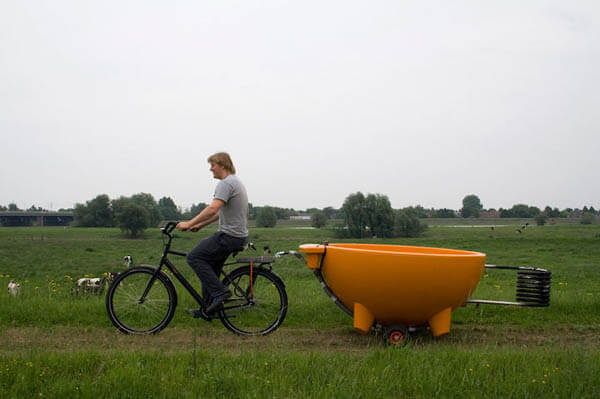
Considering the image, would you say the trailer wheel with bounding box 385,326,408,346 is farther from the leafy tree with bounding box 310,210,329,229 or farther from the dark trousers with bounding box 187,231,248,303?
the leafy tree with bounding box 310,210,329,229

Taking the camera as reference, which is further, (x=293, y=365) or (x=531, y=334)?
(x=531, y=334)

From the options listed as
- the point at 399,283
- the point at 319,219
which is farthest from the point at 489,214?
the point at 399,283

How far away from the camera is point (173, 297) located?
580cm

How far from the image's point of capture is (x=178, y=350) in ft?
15.4

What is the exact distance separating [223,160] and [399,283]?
2.38 m

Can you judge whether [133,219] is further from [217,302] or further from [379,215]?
[217,302]

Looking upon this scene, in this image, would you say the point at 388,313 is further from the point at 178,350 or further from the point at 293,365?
the point at 178,350

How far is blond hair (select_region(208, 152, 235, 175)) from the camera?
5.61 m

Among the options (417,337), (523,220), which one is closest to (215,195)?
(417,337)

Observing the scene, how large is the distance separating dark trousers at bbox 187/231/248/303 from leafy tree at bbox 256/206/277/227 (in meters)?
81.1

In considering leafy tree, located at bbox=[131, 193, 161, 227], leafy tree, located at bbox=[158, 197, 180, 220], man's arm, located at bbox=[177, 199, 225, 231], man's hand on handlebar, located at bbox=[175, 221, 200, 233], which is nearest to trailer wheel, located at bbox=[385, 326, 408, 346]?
man's arm, located at bbox=[177, 199, 225, 231]

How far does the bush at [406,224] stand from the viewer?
63294mm

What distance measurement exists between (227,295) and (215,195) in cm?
118

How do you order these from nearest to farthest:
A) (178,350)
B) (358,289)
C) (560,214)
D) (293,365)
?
(293,365) < (178,350) < (358,289) < (560,214)
